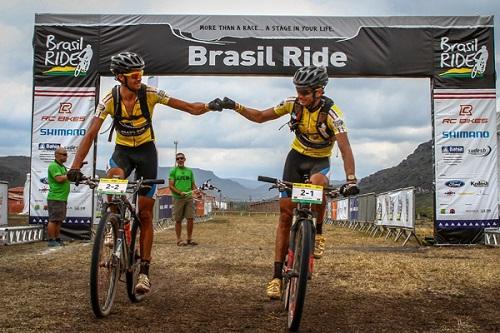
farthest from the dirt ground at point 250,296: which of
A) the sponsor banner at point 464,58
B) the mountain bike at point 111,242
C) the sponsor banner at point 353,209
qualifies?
the sponsor banner at point 353,209

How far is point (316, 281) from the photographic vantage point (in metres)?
7.53

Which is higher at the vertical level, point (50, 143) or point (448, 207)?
point (50, 143)

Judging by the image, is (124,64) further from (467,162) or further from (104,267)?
(467,162)

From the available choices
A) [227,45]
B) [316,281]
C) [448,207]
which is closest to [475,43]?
[448,207]

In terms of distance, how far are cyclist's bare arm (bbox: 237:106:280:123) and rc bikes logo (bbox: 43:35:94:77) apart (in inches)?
365

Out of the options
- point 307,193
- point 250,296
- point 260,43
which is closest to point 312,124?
point 307,193

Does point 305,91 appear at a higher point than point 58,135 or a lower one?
lower

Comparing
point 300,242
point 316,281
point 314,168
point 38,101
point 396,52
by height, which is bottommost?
point 316,281

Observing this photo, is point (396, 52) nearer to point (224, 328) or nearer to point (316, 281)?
point (316, 281)

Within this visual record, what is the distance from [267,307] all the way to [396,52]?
9.93m

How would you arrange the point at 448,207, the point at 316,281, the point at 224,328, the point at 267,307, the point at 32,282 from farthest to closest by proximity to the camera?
the point at 448,207 → the point at 316,281 → the point at 32,282 → the point at 267,307 → the point at 224,328

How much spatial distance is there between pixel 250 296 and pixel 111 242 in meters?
1.93

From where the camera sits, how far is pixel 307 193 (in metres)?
4.96

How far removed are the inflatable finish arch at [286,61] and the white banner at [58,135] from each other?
2cm
